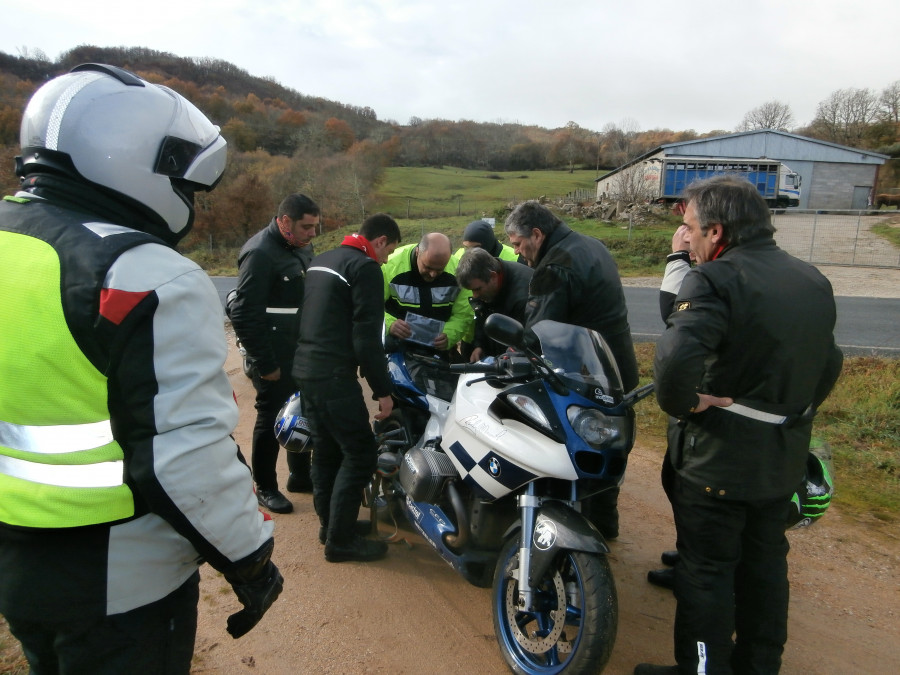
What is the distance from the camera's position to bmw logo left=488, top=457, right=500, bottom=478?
2.68m

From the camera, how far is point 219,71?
113 metres

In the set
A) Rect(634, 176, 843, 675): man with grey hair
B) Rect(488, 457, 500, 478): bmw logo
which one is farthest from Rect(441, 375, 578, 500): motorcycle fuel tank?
Rect(634, 176, 843, 675): man with grey hair

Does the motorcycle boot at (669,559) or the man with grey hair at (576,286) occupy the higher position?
the man with grey hair at (576,286)

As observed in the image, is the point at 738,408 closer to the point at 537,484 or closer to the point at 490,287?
the point at 537,484

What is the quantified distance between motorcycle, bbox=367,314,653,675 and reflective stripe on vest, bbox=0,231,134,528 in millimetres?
1510

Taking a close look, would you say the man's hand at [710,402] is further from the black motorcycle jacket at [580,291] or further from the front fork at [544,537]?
the black motorcycle jacket at [580,291]

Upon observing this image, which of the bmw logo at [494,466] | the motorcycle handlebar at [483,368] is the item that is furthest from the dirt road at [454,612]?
the motorcycle handlebar at [483,368]

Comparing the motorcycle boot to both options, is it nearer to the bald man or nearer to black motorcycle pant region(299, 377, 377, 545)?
black motorcycle pant region(299, 377, 377, 545)

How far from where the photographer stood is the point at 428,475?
3061 mm

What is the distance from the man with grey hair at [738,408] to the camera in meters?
2.27

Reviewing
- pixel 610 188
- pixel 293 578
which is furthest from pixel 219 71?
pixel 293 578

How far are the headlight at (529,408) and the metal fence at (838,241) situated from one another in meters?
18.0

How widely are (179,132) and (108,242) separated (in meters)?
0.39

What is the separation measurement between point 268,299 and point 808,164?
42743 millimetres
